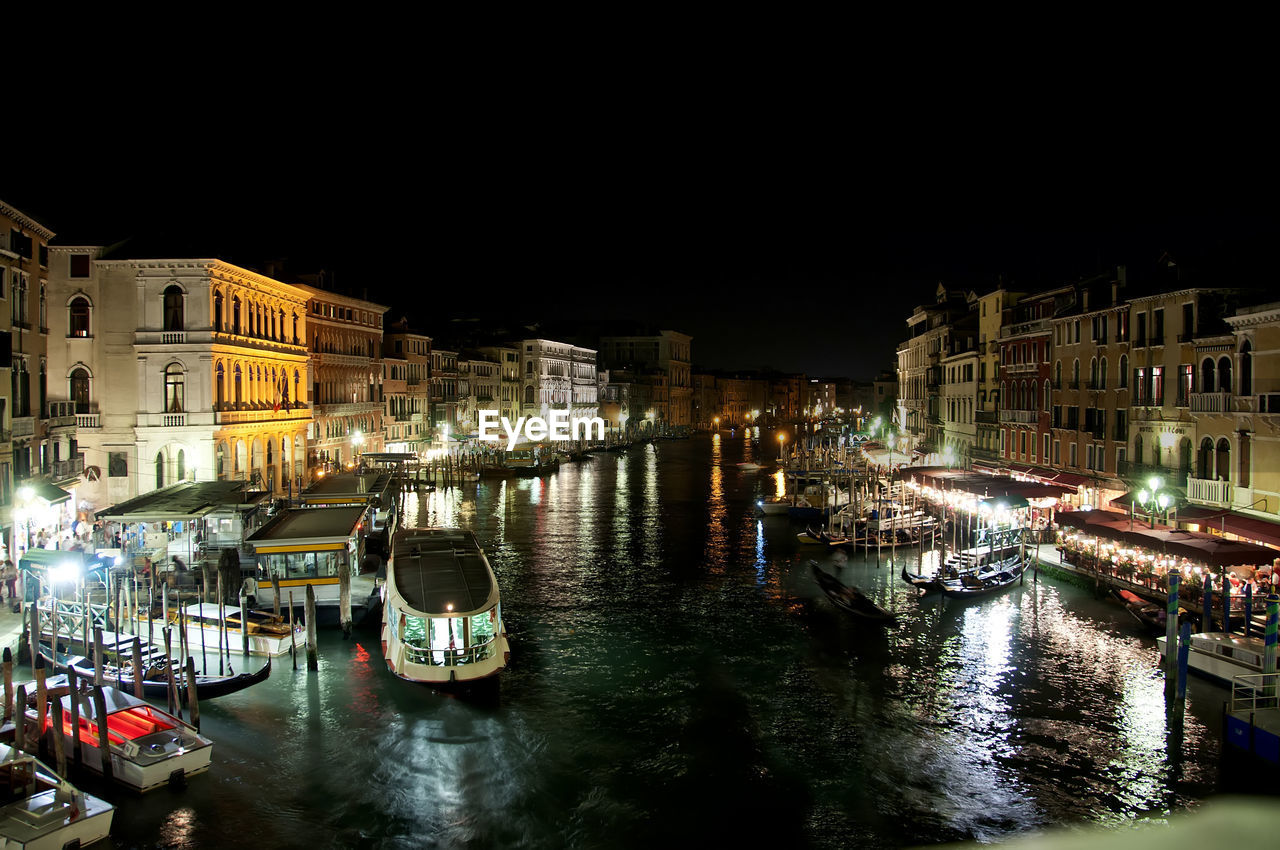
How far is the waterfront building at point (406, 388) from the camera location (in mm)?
55750

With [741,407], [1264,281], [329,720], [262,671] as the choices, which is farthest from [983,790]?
[741,407]

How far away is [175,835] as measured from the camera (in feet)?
38.7

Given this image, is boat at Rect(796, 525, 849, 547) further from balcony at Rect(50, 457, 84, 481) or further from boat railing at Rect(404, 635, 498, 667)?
balcony at Rect(50, 457, 84, 481)

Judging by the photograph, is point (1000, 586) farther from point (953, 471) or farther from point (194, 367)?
point (194, 367)

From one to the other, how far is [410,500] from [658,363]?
7680 centimetres

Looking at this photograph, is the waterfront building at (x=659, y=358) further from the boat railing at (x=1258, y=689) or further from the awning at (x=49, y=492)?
the boat railing at (x=1258, y=689)

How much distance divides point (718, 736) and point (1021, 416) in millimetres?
26066

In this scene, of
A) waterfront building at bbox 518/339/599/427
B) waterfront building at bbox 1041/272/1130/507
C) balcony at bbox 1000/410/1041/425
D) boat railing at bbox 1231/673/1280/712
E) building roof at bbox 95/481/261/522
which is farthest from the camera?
waterfront building at bbox 518/339/599/427

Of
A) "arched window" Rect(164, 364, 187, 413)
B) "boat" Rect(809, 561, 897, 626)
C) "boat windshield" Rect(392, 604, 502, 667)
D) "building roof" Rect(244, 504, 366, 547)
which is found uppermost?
"arched window" Rect(164, 364, 187, 413)

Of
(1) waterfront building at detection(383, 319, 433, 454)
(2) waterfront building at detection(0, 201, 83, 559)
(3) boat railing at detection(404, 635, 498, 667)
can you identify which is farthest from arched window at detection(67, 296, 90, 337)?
(1) waterfront building at detection(383, 319, 433, 454)

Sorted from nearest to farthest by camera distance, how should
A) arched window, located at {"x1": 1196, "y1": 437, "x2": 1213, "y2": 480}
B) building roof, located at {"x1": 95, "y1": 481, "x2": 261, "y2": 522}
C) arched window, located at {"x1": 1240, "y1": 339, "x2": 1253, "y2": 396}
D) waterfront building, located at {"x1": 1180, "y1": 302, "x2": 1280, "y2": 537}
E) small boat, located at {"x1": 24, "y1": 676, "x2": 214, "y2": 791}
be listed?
small boat, located at {"x1": 24, "y1": 676, "x2": 214, "y2": 791} < waterfront building, located at {"x1": 1180, "y1": 302, "x2": 1280, "y2": 537} < arched window, located at {"x1": 1240, "y1": 339, "x2": 1253, "y2": 396} < building roof, located at {"x1": 95, "y1": 481, "x2": 261, "y2": 522} < arched window, located at {"x1": 1196, "y1": 437, "x2": 1213, "y2": 480}

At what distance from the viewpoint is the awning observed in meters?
22.9

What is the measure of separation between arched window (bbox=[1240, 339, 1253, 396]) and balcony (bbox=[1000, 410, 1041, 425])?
13.5 m

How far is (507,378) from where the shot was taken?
8044cm
